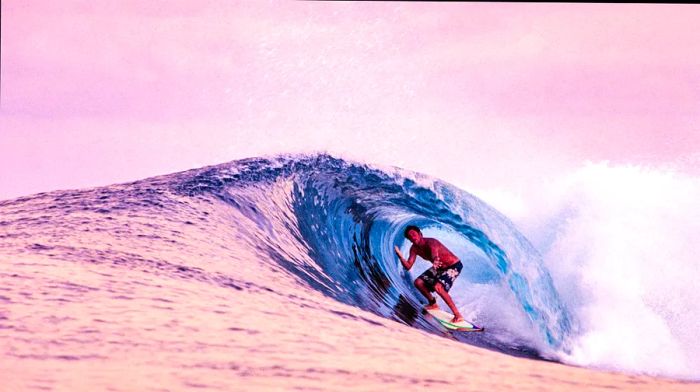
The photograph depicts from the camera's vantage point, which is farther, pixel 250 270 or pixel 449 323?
pixel 449 323

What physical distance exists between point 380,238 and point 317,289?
3.45 metres

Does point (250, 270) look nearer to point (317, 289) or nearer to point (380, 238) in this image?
point (317, 289)

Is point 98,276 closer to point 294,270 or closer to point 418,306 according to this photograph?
point 294,270

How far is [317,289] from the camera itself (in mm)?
7078

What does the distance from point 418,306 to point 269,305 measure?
3.13m

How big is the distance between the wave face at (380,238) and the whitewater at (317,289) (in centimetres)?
3

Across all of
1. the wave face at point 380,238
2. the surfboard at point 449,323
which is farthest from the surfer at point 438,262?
the wave face at point 380,238

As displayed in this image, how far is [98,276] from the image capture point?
6.08 metres

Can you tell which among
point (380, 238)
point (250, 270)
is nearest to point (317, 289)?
point (250, 270)

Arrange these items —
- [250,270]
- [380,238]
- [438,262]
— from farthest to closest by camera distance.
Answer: [380,238], [438,262], [250,270]

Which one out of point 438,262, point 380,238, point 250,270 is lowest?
point 250,270

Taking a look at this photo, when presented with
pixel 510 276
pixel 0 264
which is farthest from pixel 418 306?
pixel 0 264

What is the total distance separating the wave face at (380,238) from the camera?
798cm

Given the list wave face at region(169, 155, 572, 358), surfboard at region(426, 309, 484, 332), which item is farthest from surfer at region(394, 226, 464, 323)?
wave face at region(169, 155, 572, 358)
